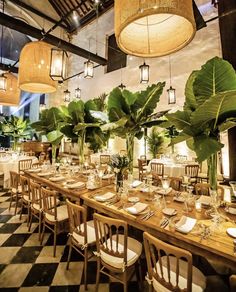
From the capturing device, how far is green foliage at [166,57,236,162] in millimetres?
1531

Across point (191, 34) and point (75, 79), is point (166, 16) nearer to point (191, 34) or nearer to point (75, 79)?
point (191, 34)

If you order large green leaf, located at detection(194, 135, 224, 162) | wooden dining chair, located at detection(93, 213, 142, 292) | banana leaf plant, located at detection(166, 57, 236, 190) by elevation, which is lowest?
wooden dining chair, located at detection(93, 213, 142, 292)

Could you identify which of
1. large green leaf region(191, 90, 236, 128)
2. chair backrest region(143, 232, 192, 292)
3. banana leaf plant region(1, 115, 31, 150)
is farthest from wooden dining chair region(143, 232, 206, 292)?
banana leaf plant region(1, 115, 31, 150)

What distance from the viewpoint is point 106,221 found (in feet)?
5.09

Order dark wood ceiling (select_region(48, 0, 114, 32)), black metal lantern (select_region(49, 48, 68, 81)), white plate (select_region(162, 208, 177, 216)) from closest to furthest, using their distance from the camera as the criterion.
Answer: white plate (select_region(162, 208, 177, 216)) → black metal lantern (select_region(49, 48, 68, 81)) → dark wood ceiling (select_region(48, 0, 114, 32))

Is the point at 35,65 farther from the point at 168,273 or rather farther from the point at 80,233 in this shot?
the point at 168,273

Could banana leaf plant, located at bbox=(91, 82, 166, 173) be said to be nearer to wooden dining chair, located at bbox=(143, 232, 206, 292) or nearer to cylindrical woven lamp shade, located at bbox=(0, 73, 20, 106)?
wooden dining chair, located at bbox=(143, 232, 206, 292)

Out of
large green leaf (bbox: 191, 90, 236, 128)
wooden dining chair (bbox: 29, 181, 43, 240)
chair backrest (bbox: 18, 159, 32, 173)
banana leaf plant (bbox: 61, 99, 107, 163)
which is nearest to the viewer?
large green leaf (bbox: 191, 90, 236, 128)

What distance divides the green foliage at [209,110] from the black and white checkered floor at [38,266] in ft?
5.49

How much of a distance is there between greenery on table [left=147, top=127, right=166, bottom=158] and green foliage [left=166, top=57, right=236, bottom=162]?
5.45 metres

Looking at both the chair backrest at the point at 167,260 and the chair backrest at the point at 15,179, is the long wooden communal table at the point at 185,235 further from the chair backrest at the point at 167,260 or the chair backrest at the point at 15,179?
the chair backrest at the point at 15,179

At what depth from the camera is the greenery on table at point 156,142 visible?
7.32 meters

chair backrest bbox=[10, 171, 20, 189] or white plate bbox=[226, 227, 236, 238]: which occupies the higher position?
chair backrest bbox=[10, 171, 20, 189]

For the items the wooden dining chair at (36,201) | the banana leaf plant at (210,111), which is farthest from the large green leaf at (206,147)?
the wooden dining chair at (36,201)
